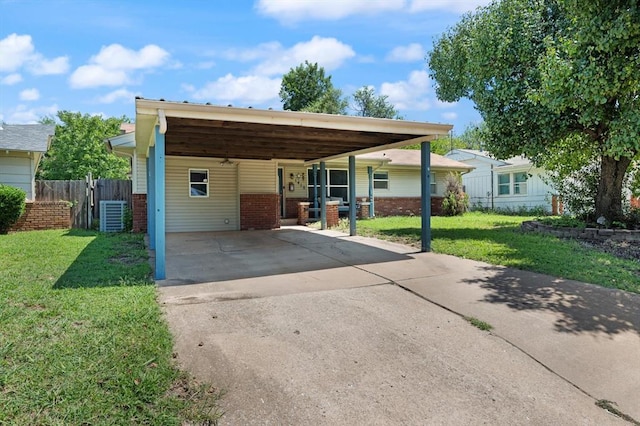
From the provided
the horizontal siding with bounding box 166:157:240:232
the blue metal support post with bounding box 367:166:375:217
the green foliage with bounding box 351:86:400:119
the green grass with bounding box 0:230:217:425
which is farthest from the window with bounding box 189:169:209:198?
the green foliage with bounding box 351:86:400:119

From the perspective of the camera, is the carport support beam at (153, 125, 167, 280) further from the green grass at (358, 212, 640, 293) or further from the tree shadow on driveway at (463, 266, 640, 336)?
the green grass at (358, 212, 640, 293)

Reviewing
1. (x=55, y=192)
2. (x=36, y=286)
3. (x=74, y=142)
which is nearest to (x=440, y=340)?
(x=36, y=286)

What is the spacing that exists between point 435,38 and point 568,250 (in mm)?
14289

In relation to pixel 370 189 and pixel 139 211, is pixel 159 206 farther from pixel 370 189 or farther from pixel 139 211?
pixel 370 189

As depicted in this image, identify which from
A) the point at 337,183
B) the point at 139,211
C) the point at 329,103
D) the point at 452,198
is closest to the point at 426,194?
the point at 139,211

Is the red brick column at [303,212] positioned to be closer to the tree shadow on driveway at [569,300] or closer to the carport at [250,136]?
the carport at [250,136]

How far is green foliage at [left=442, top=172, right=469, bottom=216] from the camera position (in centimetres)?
1934

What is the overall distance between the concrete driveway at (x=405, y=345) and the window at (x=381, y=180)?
12.7 m

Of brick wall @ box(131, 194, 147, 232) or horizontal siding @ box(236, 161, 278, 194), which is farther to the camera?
horizontal siding @ box(236, 161, 278, 194)

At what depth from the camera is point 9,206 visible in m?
11.1

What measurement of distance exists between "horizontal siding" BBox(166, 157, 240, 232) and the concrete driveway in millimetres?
6750

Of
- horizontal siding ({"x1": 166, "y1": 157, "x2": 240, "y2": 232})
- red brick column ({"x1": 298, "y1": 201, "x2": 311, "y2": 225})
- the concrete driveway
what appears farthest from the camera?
red brick column ({"x1": 298, "y1": 201, "x2": 311, "y2": 225})

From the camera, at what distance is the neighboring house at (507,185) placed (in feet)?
67.6

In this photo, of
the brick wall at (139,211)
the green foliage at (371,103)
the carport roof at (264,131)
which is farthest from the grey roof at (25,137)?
the green foliage at (371,103)
